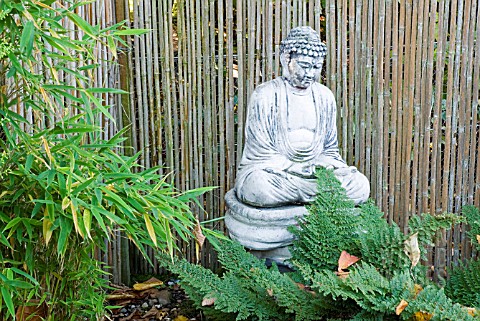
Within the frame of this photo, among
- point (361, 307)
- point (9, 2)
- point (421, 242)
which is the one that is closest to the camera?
point (9, 2)

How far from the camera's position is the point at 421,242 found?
10.0 ft

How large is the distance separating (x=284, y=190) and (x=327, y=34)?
1.03 metres

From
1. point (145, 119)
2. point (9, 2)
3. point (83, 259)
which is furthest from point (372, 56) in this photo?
point (9, 2)

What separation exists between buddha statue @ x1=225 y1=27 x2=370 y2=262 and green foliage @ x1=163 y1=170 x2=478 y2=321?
210mm

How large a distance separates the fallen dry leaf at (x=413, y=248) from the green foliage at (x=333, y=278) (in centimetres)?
2

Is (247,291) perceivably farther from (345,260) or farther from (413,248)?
(413,248)

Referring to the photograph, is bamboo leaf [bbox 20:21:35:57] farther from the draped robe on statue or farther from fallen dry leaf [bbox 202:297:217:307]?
the draped robe on statue

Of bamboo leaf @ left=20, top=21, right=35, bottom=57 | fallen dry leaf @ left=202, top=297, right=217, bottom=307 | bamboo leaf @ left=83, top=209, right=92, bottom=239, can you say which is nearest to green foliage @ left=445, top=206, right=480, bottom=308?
fallen dry leaf @ left=202, top=297, right=217, bottom=307

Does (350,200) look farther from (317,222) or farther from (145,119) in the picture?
(145,119)

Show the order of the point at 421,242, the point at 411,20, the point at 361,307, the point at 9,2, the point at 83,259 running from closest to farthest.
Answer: the point at 9,2
the point at 83,259
the point at 361,307
the point at 421,242
the point at 411,20

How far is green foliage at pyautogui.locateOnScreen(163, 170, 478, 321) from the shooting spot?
2629mm

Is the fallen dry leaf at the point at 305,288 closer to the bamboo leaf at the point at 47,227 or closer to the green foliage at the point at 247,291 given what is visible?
the green foliage at the point at 247,291

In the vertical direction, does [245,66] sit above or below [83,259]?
above

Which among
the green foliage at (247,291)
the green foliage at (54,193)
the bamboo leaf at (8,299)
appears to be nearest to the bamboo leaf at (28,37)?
the green foliage at (54,193)
